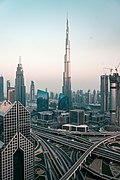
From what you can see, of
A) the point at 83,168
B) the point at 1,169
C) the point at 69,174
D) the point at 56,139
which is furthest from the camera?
the point at 56,139

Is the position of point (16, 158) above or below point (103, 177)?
above

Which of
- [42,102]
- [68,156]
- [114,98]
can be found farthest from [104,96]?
[68,156]

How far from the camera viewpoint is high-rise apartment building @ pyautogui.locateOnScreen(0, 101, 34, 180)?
1060 cm

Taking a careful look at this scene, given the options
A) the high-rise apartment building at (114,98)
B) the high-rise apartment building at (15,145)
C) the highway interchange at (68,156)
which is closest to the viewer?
the high-rise apartment building at (15,145)

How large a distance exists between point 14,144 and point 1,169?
3.99 ft

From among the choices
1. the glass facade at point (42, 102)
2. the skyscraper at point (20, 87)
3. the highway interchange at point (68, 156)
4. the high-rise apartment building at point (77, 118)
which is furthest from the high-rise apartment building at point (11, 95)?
the highway interchange at point (68, 156)

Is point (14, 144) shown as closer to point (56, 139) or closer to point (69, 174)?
point (69, 174)

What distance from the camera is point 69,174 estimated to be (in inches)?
504

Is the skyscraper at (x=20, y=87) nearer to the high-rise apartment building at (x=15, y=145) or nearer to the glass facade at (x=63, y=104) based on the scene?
the glass facade at (x=63, y=104)

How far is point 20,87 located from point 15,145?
111ft

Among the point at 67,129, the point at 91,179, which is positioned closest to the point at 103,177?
the point at 91,179

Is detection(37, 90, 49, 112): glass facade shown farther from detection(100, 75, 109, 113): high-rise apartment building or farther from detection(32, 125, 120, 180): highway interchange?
detection(32, 125, 120, 180): highway interchange

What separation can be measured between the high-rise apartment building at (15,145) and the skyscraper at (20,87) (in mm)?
30659

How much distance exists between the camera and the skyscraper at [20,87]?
4258cm
